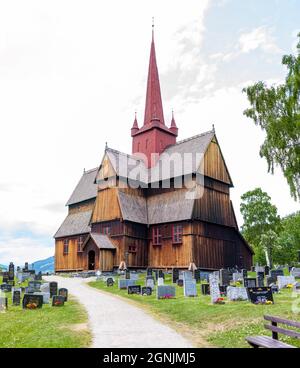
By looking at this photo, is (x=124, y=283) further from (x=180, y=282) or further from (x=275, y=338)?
(x=275, y=338)

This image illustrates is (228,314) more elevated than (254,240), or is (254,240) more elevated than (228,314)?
(254,240)

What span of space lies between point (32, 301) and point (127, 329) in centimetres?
772

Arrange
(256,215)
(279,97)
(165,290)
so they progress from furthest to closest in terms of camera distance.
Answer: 1. (256,215)
2. (279,97)
3. (165,290)

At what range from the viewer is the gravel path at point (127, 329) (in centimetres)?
990

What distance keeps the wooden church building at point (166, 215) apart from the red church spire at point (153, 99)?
6537 mm

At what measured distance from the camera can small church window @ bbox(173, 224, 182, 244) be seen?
36.3m

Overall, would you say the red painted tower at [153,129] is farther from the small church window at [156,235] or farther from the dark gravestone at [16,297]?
the dark gravestone at [16,297]

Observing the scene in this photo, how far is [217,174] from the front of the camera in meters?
39.4

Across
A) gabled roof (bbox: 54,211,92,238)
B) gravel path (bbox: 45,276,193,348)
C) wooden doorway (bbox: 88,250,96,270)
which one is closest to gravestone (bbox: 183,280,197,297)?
gravel path (bbox: 45,276,193,348)

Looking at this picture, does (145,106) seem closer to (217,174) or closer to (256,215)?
(217,174)

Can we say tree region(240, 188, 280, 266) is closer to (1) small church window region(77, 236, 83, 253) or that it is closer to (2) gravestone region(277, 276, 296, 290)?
(1) small church window region(77, 236, 83, 253)

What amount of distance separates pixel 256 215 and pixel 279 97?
34.6 m

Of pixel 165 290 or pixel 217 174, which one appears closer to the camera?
pixel 165 290
